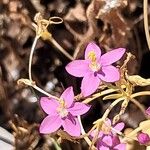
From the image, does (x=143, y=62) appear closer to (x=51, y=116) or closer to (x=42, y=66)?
(x=42, y=66)

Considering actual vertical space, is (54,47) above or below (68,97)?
below

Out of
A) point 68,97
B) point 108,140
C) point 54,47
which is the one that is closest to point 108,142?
point 108,140

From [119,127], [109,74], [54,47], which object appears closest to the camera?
[109,74]

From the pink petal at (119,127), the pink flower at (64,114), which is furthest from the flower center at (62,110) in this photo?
the pink petal at (119,127)

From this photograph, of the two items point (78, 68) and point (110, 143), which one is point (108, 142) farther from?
point (78, 68)

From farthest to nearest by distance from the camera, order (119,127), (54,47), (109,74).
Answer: (54,47) → (119,127) → (109,74)

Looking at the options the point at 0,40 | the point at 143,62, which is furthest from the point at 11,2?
the point at 143,62
